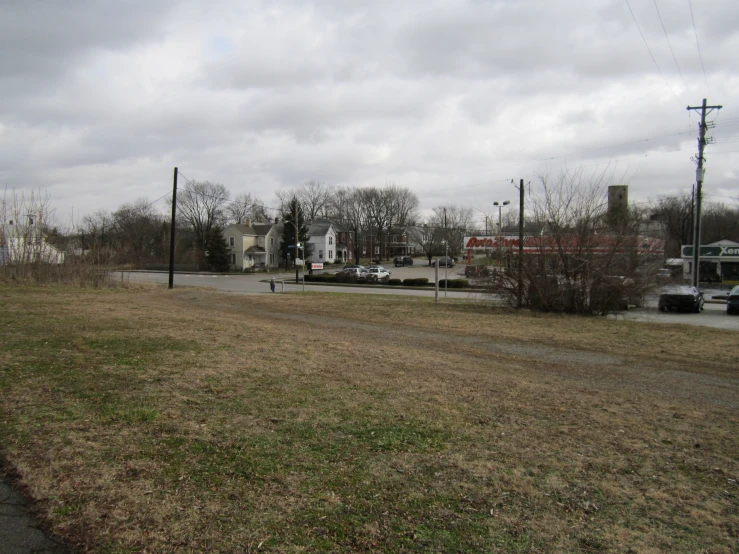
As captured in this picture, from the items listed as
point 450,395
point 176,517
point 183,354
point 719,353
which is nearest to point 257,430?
point 176,517

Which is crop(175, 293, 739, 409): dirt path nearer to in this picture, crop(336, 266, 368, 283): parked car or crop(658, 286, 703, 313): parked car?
crop(658, 286, 703, 313): parked car

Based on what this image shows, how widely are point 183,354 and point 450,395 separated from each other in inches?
171

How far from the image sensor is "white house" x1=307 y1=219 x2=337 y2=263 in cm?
8869

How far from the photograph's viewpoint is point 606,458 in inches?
163

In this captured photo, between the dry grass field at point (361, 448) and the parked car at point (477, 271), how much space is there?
1045 cm

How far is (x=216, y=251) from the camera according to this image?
6769 centimetres

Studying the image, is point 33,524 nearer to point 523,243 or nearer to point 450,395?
point 450,395

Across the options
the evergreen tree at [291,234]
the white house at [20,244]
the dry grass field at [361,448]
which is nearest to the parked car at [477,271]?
the dry grass field at [361,448]

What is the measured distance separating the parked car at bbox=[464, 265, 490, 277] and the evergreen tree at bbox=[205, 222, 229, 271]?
178ft

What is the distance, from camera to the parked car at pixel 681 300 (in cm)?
2294

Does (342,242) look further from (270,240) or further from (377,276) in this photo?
(377,276)

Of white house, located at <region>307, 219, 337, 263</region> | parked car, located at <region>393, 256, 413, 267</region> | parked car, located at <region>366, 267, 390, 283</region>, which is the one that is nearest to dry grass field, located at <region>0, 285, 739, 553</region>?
parked car, located at <region>366, 267, 390, 283</region>

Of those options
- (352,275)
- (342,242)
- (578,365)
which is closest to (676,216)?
(352,275)

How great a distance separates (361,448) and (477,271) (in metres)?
15.9
